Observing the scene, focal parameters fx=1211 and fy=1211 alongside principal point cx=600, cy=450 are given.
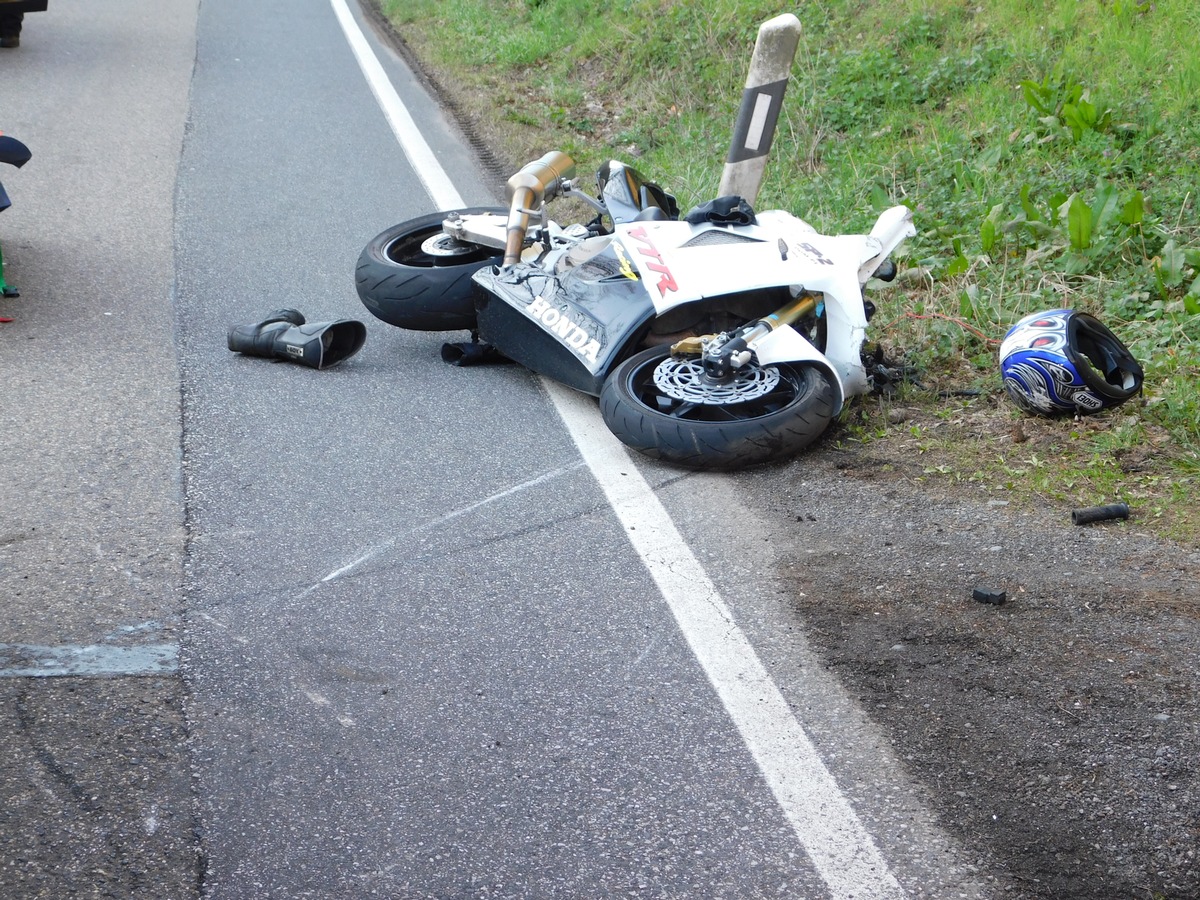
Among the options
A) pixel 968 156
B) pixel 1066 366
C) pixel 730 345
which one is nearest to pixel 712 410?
pixel 730 345

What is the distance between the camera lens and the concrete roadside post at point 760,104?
680cm

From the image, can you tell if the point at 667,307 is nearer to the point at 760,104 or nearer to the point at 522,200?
the point at 522,200

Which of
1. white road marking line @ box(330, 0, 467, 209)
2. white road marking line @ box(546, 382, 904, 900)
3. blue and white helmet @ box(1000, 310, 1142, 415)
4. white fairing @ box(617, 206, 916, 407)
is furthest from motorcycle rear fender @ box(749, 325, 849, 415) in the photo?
white road marking line @ box(330, 0, 467, 209)

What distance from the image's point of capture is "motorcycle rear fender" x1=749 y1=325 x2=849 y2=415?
489cm

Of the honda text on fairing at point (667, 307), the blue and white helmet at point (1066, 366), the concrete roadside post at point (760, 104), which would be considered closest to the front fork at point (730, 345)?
the honda text on fairing at point (667, 307)

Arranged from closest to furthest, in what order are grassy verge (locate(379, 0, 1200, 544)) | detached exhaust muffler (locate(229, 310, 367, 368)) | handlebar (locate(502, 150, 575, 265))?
grassy verge (locate(379, 0, 1200, 544)) < detached exhaust muffler (locate(229, 310, 367, 368)) < handlebar (locate(502, 150, 575, 265))

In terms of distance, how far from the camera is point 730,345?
486 cm

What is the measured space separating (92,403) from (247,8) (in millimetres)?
13119

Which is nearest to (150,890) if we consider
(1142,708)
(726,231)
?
(1142,708)

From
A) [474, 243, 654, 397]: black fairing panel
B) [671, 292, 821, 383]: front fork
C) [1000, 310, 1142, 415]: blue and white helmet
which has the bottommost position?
[474, 243, 654, 397]: black fairing panel

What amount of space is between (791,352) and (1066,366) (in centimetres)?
112

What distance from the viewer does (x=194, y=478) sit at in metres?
4.59

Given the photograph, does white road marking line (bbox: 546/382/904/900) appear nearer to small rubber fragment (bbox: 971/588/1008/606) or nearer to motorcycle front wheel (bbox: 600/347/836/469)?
motorcycle front wheel (bbox: 600/347/836/469)

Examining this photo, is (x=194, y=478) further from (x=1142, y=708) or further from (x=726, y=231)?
(x=1142, y=708)
